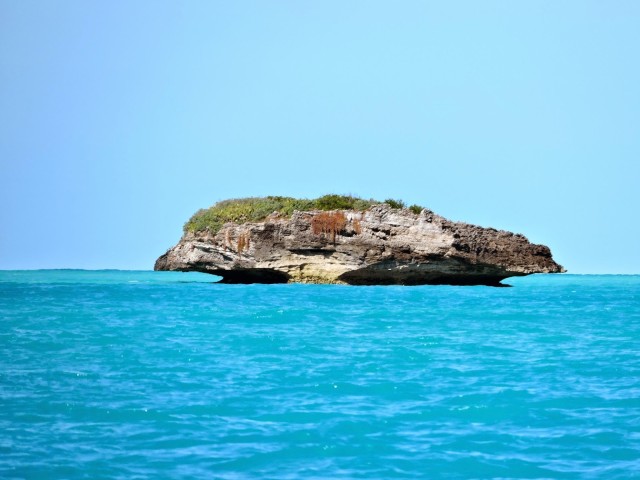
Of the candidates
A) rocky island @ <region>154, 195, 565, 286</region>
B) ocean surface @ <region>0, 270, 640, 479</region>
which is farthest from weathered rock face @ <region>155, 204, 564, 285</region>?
ocean surface @ <region>0, 270, 640, 479</region>

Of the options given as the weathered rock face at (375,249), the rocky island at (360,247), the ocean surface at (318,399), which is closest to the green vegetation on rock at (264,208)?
the rocky island at (360,247)

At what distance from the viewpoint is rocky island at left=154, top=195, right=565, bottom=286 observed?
41594 millimetres

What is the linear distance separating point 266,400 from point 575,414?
4013 mm

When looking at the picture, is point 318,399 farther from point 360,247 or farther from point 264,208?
point 264,208

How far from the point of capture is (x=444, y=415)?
10.6m

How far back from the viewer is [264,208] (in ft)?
156

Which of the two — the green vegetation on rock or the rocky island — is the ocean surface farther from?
→ the green vegetation on rock

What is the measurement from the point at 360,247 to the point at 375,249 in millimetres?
772

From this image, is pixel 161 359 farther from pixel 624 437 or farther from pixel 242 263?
A: pixel 242 263

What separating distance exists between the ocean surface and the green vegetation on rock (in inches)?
906

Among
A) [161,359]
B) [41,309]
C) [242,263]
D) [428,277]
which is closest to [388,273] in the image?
[428,277]

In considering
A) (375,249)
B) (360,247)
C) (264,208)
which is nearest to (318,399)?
(375,249)

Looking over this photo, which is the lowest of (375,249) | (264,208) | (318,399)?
(318,399)

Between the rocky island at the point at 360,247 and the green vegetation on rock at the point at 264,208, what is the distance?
77mm
